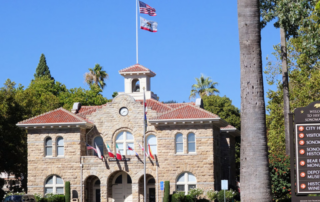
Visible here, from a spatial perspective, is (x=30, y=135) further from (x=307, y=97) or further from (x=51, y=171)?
(x=307, y=97)

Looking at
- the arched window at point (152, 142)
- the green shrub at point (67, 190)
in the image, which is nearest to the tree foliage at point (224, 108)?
the arched window at point (152, 142)

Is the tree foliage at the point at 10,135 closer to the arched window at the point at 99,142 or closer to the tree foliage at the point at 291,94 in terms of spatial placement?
the arched window at the point at 99,142

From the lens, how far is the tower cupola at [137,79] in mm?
50375

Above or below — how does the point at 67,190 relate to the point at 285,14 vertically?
below

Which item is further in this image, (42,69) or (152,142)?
(42,69)

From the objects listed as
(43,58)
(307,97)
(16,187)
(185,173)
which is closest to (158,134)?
(185,173)

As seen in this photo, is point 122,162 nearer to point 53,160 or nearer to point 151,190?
point 151,190

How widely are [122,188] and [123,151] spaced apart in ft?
10.6

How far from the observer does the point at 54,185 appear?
44969mm

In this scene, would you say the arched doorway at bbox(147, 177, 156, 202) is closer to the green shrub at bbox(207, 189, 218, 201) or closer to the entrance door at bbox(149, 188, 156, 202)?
the entrance door at bbox(149, 188, 156, 202)

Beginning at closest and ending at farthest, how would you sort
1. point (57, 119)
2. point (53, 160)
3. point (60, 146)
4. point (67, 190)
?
point (67, 190), point (57, 119), point (53, 160), point (60, 146)

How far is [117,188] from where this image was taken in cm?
4659

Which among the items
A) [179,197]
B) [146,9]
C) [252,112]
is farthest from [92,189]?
[252,112]

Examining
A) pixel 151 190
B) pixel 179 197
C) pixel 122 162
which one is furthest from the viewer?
pixel 151 190
